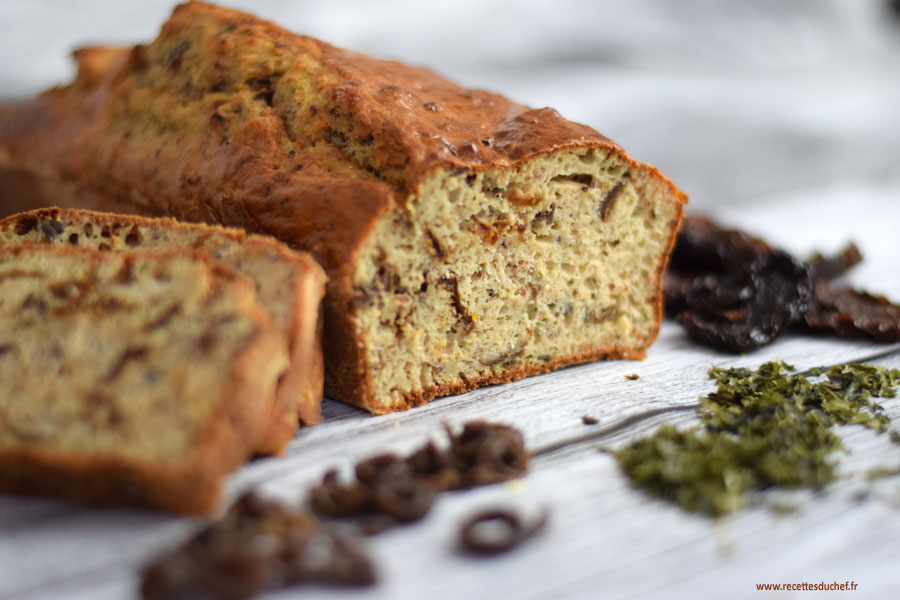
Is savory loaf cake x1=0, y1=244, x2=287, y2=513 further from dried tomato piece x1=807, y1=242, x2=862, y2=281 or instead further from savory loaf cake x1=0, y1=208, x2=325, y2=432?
dried tomato piece x1=807, y1=242, x2=862, y2=281

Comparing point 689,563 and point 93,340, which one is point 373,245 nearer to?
point 93,340

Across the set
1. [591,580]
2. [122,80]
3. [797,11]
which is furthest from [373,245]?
[797,11]

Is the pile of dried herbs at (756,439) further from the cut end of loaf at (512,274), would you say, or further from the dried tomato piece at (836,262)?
the dried tomato piece at (836,262)

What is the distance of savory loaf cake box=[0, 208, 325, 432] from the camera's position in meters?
2.86

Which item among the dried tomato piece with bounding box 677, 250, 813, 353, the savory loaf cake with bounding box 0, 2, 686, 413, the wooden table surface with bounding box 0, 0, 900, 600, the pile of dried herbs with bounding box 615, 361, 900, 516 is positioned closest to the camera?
the wooden table surface with bounding box 0, 0, 900, 600

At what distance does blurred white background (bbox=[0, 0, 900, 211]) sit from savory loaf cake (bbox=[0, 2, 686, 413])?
3323 mm

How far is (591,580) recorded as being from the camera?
7.62 feet

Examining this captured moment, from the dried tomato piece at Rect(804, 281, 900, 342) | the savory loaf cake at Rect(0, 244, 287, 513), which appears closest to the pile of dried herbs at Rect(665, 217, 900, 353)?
the dried tomato piece at Rect(804, 281, 900, 342)

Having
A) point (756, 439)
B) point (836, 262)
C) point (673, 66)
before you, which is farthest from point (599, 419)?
point (673, 66)

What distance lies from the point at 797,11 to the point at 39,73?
25.2 feet

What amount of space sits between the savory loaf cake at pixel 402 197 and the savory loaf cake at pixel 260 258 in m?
0.19

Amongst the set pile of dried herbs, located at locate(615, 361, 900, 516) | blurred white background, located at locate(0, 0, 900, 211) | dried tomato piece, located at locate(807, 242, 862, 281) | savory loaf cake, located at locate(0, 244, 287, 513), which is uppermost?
blurred white background, located at locate(0, 0, 900, 211)

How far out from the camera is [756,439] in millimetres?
2941

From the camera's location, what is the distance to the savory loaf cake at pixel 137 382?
7.98 feet
